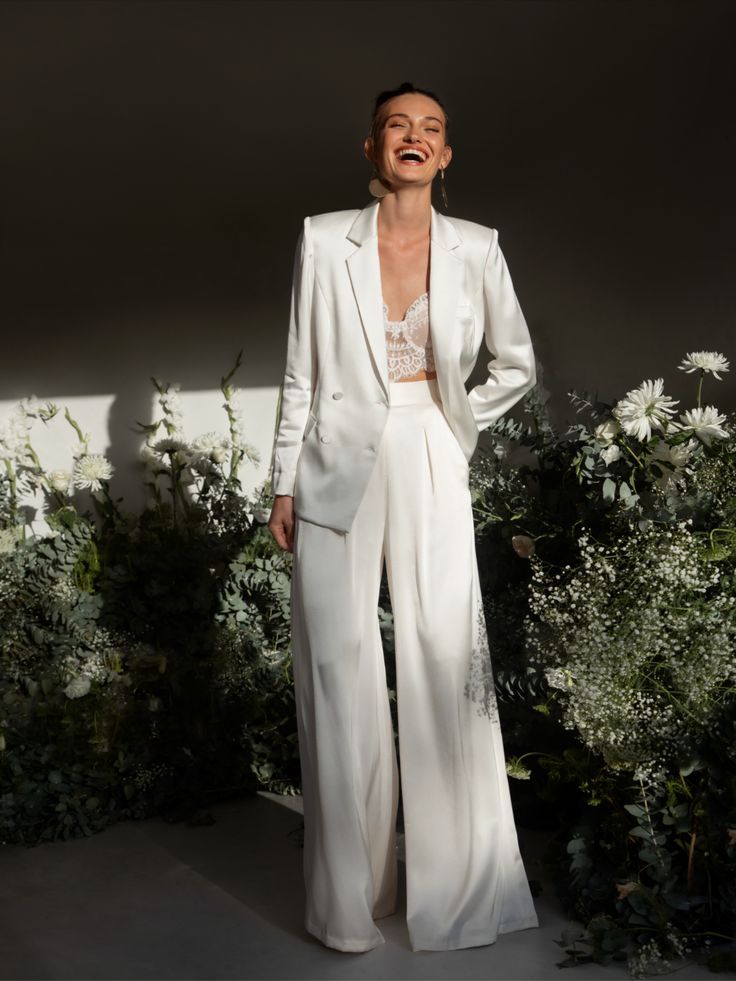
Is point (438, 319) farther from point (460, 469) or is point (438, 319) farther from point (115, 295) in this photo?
point (115, 295)

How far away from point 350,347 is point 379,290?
6.3 inches

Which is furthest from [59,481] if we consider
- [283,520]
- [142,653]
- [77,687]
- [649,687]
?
[649,687]

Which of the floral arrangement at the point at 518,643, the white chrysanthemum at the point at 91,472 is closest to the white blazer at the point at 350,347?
the floral arrangement at the point at 518,643

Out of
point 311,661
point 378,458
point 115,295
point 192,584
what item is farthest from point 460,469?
point 115,295

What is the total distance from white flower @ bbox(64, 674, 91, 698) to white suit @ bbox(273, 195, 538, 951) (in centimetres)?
140

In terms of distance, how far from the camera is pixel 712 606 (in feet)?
9.37

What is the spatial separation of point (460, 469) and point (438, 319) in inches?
15.2

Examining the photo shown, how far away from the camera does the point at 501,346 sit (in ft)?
10.00

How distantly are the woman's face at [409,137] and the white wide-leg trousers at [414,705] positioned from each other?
523mm

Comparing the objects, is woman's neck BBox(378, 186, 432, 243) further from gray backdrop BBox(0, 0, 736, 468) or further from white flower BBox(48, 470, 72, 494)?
white flower BBox(48, 470, 72, 494)

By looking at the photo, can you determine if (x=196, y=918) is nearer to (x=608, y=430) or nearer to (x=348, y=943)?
(x=348, y=943)

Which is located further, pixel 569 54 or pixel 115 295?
pixel 115 295

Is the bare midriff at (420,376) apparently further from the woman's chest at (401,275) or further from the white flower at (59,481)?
the white flower at (59,481)

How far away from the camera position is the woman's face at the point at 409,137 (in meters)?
2.82
